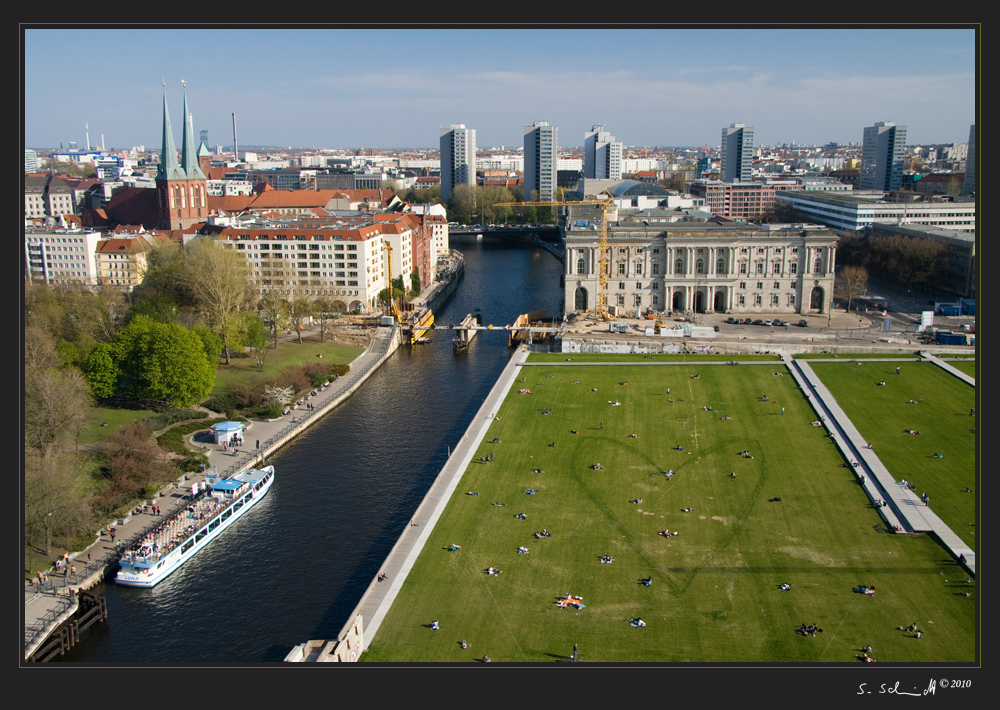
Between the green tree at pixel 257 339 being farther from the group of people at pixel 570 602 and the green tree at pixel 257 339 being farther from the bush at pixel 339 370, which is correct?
the group of people at pixel 570 602

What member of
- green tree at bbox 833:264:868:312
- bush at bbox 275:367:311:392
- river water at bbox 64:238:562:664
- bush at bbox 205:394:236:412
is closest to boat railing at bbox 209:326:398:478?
river water at bbox 64:238:562:664

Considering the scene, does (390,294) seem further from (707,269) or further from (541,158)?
(541,158)

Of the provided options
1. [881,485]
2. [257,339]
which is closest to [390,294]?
[257,339]

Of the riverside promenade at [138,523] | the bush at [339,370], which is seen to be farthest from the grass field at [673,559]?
the bush at [339,370]

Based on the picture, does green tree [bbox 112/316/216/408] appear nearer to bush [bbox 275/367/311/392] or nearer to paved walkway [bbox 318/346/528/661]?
bush [bbox 275/367/311/392]

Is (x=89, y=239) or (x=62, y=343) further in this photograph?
(x=89, y=239)

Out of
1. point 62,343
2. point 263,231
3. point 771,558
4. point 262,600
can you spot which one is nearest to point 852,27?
point 771,558

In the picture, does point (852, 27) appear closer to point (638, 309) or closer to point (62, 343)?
point (62, 343)
